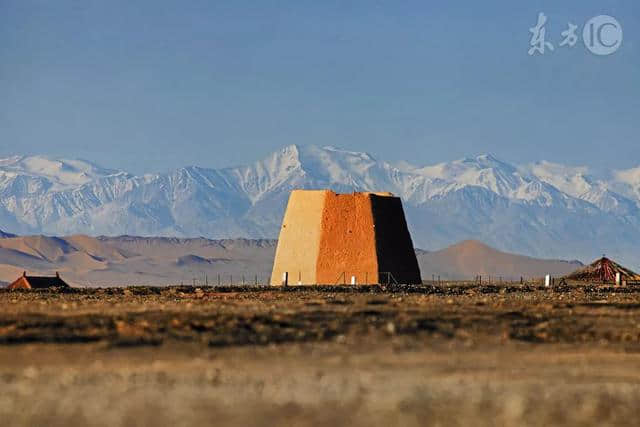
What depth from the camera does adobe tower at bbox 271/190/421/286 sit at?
71.6m

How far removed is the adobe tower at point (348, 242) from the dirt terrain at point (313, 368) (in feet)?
142

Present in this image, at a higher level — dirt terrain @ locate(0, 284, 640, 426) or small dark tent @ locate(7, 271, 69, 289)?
small dark tent @ locate(7, 271, 69, 289)

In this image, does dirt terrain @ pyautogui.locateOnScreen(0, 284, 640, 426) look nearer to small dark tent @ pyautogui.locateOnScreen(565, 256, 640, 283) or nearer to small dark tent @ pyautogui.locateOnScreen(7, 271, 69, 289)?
small dark tent @ pyautogui.locateOnScreen(7, 271, 69, 289)

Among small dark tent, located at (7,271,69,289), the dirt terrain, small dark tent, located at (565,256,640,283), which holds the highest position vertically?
small dark tent, located at (565,256,640,283)

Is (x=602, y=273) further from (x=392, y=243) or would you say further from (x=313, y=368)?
(x=313, y=368)

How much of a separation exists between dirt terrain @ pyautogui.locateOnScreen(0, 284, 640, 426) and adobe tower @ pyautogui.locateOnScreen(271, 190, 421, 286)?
1698 inches

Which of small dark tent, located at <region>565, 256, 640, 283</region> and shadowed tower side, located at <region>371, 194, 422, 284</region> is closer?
shadowed tower side, located at <region>371, 194, 422, 284</region>

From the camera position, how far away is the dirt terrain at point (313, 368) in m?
17.9

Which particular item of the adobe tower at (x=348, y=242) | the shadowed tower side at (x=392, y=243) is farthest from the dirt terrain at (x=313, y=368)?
the shadowed tower side at (x=392, y=243)

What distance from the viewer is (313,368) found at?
20766 millimetres

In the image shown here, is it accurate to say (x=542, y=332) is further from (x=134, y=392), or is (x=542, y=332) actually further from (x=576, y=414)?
(x=134, y=392)

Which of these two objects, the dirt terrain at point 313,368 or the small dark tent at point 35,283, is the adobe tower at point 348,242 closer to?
the small dark tent at point 35,283

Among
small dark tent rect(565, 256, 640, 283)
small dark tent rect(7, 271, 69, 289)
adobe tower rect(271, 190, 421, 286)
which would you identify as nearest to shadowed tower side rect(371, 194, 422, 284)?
adobe tower rect(271, 190, 421, 286)

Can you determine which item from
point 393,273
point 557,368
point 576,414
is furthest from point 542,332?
point 393,273
